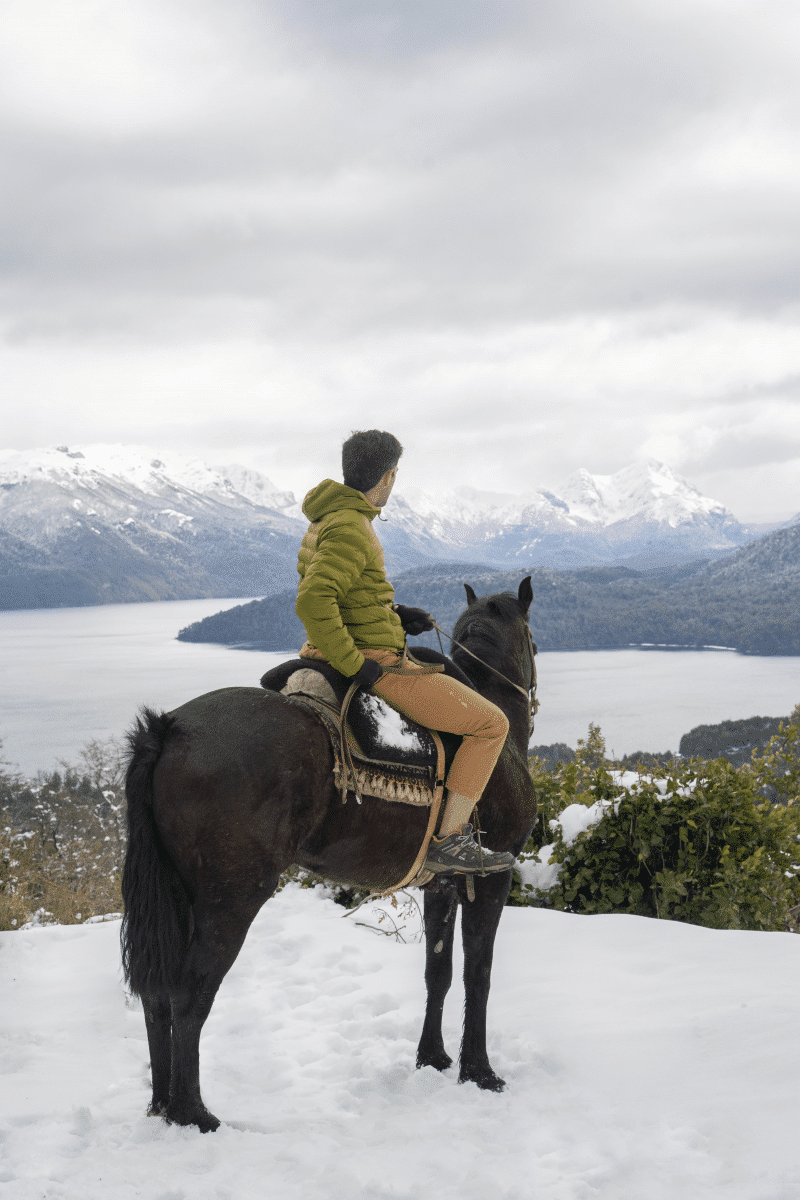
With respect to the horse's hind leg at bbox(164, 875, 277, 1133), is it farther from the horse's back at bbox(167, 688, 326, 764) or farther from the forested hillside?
the forested hillside

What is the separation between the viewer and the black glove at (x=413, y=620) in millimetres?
3422

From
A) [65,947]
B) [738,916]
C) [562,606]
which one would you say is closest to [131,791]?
[65,947]

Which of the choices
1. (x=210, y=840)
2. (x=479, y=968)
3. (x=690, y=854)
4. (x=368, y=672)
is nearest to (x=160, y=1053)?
(x=210, y=840)

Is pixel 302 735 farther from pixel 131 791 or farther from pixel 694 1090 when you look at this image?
pixel 694 1090

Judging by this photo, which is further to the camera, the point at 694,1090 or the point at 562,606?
the point at 562,606

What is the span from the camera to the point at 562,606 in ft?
408

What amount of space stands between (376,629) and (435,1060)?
2226 millimetres

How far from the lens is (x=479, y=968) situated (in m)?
3.56

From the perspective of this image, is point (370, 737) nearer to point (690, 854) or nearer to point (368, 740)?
point (368, 740)

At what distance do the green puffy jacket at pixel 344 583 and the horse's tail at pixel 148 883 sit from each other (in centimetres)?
73

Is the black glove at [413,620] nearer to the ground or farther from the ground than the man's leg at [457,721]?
farther from the ground

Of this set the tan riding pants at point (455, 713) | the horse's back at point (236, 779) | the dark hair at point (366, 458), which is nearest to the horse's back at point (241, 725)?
the horse's back at point (236, 779)

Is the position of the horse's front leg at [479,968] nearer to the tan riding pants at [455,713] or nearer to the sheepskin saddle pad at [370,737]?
the tan riding pants at [455,713]

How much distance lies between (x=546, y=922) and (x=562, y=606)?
12227 cm
